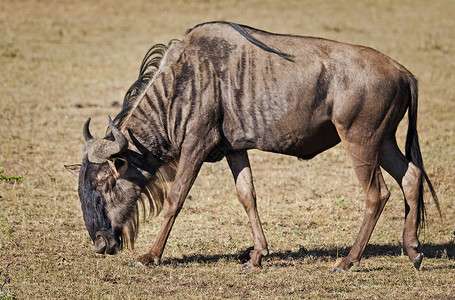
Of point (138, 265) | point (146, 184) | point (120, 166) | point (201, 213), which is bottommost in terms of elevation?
point (201, 213)

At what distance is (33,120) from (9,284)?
7049mm

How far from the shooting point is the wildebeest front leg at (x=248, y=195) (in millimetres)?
6478

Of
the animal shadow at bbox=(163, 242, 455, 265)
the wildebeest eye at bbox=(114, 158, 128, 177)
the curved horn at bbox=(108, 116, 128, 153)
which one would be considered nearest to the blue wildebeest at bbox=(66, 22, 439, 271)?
the wildebeest eye at bbox=(114, 158, 128, 177)

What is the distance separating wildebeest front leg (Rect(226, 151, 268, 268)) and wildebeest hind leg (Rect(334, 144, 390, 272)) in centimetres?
74

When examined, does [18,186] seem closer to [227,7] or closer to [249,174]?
[249,174]

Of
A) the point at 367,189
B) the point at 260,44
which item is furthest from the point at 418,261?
the point at 260,44

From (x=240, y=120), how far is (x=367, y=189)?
1.28m

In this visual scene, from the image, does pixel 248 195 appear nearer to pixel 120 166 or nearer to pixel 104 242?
pixel 120 166

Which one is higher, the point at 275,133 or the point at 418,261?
the point at 275,133

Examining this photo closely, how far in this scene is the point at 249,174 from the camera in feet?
21.8

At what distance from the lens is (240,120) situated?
6.31 m

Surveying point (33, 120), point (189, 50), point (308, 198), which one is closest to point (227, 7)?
point (33, 120)

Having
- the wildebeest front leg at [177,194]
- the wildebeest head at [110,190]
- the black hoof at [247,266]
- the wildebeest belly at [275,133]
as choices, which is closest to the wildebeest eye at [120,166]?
the wildebeest head at [110,190]

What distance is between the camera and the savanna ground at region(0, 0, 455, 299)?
578 cm
